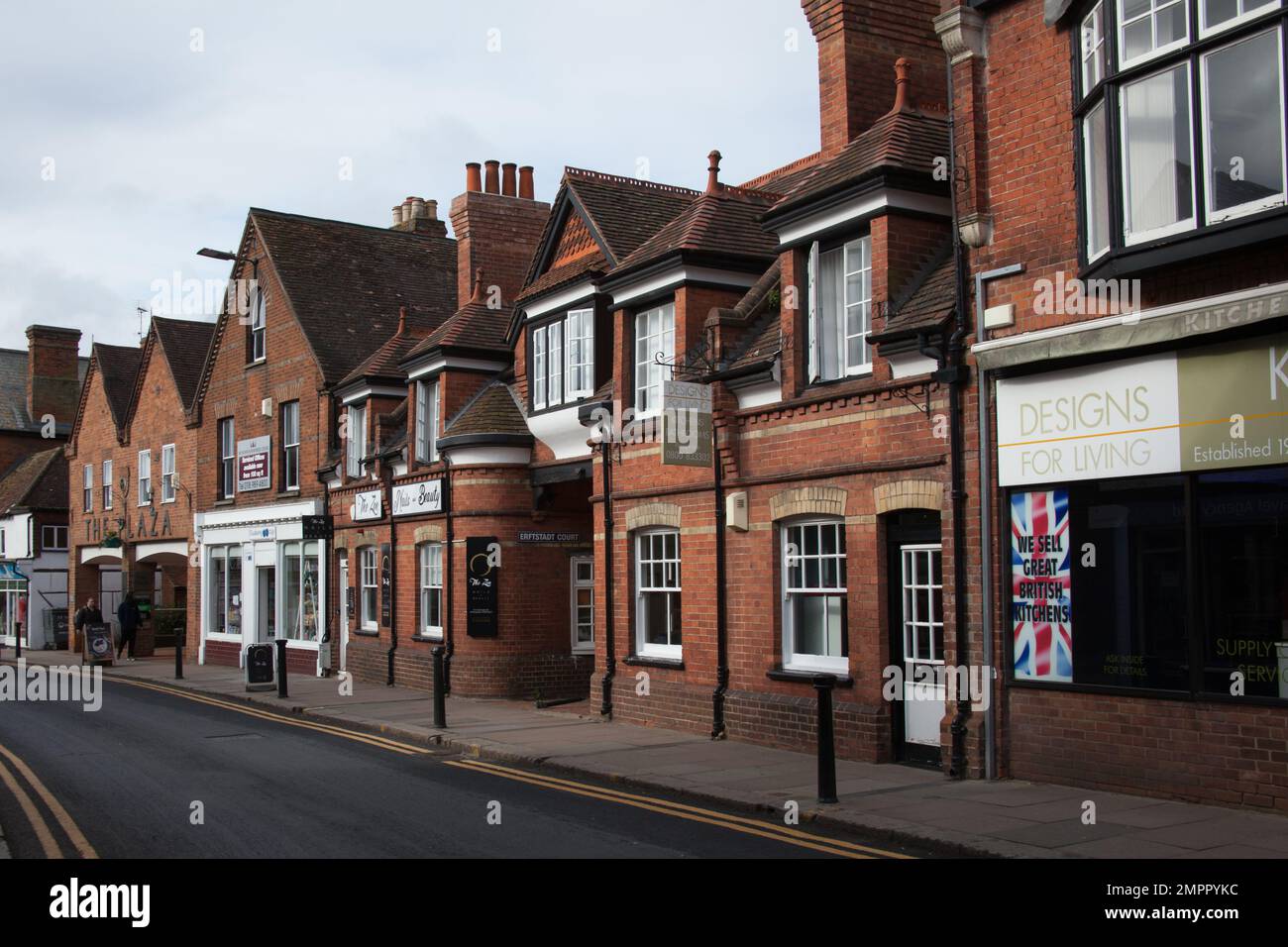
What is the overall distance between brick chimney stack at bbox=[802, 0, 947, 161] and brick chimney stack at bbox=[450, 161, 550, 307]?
10.5 metres

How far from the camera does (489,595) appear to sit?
70.4ft

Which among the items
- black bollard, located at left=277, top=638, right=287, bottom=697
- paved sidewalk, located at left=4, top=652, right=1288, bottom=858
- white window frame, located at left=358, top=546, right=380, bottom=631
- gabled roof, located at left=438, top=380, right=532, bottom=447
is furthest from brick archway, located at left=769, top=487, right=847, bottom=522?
white window frame, located at left=358, top=546, right=380, bottom=631

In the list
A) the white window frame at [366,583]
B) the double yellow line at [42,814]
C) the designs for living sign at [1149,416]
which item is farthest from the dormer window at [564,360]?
the double yellow line at [42,814]

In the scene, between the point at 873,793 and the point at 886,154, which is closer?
the point at 873,793

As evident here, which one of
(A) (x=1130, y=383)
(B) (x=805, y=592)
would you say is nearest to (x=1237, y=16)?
(A) (x=1130, y=383)

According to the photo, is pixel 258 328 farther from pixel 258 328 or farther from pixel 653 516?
pixel 653 516

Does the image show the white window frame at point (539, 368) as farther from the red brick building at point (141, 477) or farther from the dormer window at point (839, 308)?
the red brick building at point (141, 477)

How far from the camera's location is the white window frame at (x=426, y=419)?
24094 mm

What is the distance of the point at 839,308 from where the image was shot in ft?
46.4

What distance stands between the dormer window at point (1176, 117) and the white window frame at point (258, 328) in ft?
82.0

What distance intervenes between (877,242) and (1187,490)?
4.64 m

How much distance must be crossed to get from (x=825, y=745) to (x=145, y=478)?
3312cm

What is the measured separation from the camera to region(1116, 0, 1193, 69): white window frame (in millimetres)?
9867
